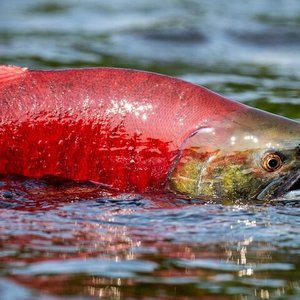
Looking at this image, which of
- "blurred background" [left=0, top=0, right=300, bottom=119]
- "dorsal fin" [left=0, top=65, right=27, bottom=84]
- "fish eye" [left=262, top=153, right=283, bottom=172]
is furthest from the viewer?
"blurred background" [left=0, top=0, right=300, bottom=119]

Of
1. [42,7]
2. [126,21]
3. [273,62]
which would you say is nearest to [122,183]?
[273,62]

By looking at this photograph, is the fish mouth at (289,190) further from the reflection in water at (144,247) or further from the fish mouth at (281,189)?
the reflection in water at (144,247)

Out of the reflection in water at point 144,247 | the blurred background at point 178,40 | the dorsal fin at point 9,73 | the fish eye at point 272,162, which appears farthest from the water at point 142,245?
the blurred background at point 178,40

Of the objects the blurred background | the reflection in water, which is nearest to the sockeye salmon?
the reflection in water

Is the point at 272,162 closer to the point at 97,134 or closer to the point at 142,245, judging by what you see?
the point at 97,134

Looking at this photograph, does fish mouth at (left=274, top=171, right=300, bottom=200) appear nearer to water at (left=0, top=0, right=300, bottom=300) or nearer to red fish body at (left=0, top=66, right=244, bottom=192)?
water at (left=0, top=0, right=300, bottom=300)

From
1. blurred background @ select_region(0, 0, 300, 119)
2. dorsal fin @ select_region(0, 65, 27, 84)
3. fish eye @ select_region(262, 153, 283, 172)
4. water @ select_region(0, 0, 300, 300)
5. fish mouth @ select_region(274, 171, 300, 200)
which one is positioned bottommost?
water @ select_region(0, 0, 300, 300)

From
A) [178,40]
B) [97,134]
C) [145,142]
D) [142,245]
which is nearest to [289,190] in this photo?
[145,142]

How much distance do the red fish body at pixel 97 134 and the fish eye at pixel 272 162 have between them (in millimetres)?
311

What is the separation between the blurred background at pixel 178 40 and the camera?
9664mm

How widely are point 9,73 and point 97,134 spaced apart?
1.84ft

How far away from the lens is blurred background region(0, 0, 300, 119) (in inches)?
380

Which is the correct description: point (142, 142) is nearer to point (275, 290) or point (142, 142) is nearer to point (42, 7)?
point (275, 290)

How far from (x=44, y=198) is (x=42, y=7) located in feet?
33.7
